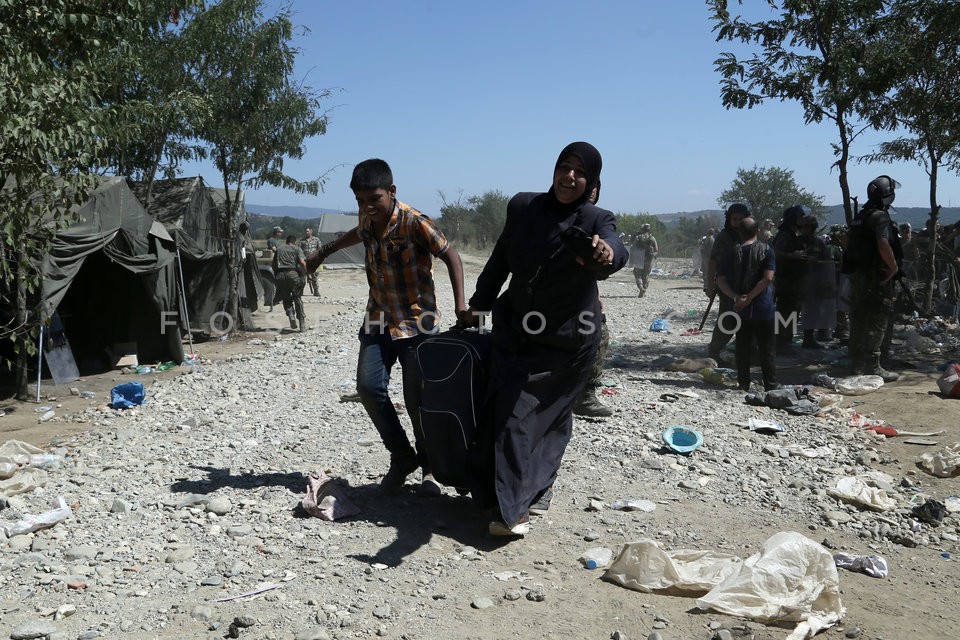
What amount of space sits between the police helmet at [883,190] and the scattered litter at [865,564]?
502 centimetres

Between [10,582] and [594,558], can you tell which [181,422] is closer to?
[10,582]

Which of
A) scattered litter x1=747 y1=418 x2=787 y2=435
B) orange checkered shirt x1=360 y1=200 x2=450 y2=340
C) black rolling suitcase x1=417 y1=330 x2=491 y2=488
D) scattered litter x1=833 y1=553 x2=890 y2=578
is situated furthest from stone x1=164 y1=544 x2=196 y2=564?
scattered litter x1=747 y1=418 x2=787 y2=435

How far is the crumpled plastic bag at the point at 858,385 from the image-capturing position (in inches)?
299

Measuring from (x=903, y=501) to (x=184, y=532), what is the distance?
3.83 m

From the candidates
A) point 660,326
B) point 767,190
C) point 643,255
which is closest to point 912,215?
point 767,190

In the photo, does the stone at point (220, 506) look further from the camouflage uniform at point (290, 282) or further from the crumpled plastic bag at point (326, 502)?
the camouflage uniform at point (290, 282)

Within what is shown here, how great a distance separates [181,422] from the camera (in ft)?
21.7

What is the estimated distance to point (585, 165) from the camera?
3619 millimetres

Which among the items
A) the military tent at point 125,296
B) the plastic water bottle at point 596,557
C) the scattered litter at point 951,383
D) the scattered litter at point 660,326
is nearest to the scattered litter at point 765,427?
the scattered litter at point 951,383

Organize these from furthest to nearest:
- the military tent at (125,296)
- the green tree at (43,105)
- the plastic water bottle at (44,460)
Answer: the military tent at (125,296)
the plastic water bottle at (44,460)
the green tree at (43,105)

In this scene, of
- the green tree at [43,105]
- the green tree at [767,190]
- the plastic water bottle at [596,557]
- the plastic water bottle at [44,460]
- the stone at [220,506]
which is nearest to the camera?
the plastic water bottle at [596,557]

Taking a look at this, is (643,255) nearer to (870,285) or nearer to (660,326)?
(660,326)

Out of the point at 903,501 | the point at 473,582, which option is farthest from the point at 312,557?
the point at 903,501

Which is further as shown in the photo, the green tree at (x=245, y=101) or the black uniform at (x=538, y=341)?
the green tree at (x=245, y=101)
